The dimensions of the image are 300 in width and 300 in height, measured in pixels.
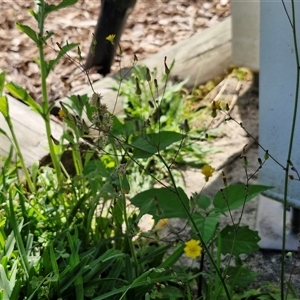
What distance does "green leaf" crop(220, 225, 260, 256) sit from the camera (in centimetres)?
189

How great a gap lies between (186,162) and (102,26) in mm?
836

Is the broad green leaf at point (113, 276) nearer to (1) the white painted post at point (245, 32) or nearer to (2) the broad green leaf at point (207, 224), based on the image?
(2) the broad green leaf at point (207, 224)

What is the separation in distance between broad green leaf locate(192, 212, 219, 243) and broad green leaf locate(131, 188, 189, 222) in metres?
0.05

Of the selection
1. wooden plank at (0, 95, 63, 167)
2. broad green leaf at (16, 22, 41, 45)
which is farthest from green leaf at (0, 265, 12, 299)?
wooden plank at (0, 95, 63, 167)

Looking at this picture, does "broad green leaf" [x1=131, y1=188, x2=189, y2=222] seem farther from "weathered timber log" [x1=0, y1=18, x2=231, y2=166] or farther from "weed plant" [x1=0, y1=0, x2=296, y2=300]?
"weathered timber log" [x1=0, y1=18, x2=231, y2=166]

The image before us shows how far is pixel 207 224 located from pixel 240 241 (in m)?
0.20

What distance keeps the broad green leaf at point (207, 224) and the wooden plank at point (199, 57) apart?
1576mm

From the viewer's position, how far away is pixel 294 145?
7.01ft

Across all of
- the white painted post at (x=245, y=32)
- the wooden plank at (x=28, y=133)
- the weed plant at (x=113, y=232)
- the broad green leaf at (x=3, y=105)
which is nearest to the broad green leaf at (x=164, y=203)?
the weed plant at (x=113, y=232)

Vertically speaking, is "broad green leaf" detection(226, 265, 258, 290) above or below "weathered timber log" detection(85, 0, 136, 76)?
below

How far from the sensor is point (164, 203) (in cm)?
189

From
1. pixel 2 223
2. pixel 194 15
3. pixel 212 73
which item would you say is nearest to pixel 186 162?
pixel 212 73

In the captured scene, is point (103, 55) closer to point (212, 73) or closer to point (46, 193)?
point (212, 73)

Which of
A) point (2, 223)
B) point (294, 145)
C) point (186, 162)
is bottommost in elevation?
point (186, 162)
